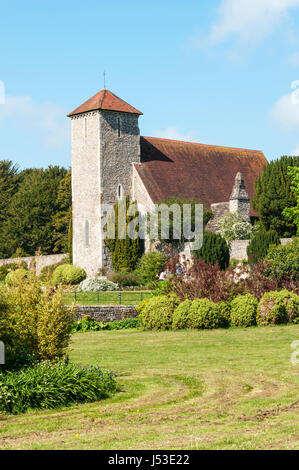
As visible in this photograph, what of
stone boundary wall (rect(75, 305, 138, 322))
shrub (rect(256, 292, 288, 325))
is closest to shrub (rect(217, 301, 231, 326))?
shrub (rect(256, 292, 288, 325))

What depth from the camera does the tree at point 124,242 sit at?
44.3 metres

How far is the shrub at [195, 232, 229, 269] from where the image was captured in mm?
36938

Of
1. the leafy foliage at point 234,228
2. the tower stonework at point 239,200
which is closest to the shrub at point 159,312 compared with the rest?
the leafy foliage at point 234,228

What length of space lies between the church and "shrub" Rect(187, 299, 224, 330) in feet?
79.5

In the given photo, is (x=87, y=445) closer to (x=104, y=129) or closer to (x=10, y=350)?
(x=10, y=350)

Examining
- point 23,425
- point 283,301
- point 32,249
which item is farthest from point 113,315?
point 32,249

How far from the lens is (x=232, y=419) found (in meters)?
8.91

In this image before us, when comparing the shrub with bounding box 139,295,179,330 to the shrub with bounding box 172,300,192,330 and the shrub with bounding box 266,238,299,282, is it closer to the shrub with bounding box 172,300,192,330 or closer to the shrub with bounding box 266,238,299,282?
the shrub with bounding box 172,300,192,330

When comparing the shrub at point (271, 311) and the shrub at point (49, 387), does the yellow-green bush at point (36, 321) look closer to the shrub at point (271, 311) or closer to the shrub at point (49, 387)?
the shrub at point (49, 387)

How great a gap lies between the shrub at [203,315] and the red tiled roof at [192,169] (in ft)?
79.7

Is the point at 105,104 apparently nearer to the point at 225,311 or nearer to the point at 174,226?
the point at 174,226

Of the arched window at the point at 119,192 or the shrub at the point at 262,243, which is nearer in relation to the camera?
the shrub at the point at 262,243

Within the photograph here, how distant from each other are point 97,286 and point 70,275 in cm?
592

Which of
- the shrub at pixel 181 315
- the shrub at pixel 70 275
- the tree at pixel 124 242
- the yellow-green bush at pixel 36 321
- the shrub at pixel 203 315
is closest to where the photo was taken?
the yellow-green bush at pixel 36 321
